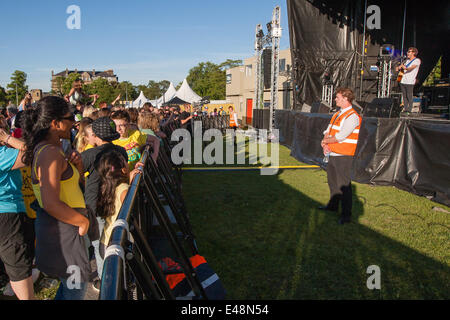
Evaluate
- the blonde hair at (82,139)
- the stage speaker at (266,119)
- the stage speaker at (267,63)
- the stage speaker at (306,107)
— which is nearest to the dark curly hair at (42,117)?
the blonde hair at (82,139)

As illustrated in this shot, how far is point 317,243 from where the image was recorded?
4.19 meters

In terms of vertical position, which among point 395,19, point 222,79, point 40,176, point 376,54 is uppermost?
point 222,79

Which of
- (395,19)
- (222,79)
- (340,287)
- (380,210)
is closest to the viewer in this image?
(340,287)

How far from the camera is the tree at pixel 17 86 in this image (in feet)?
205

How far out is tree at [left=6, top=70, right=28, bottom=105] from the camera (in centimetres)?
6244

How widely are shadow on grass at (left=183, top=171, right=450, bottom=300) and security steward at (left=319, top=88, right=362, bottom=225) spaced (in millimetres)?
436

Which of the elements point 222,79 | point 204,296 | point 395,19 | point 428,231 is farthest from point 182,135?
point 222,79

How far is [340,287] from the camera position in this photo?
3.19 m

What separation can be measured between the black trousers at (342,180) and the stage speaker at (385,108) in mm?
4618

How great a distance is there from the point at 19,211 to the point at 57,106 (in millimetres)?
1050

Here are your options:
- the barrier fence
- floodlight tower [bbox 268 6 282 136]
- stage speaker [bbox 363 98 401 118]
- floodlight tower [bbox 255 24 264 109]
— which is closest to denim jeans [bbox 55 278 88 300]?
the barrier fence

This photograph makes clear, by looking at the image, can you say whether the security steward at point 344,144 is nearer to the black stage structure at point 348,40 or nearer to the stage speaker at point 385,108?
the stage speaker at point 385,108

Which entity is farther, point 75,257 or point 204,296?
point 204,296

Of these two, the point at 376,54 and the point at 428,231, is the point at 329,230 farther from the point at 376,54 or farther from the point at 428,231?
the point at 376,54
